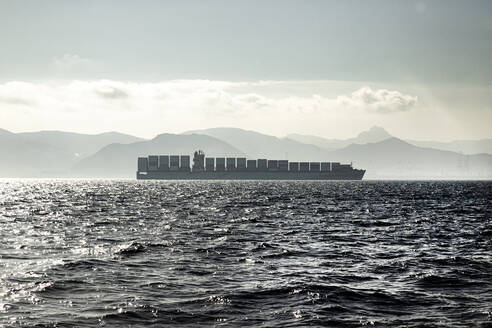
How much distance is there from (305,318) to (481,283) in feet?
30.1

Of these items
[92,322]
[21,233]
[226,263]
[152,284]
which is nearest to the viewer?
[92,322]

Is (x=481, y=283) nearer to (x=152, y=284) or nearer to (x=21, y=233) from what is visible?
(x=152, y=284)

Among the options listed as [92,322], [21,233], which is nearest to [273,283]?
[92,322]

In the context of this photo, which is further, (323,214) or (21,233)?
(323,214)

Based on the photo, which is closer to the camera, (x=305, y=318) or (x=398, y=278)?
A: (x=305, y=318)

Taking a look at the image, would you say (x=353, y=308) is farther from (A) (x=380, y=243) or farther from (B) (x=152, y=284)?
(A) (x=380, y=243)

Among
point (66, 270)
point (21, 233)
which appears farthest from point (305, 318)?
point (21, 233)

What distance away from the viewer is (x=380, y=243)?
34062 millimetres

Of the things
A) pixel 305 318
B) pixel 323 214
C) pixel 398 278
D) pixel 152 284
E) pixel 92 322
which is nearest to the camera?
pixel 92 322

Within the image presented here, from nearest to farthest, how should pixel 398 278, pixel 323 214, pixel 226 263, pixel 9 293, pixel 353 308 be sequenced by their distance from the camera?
pixel 353 308
pixel 9 293
pixel 398 278
pixel 226 263
pixel 323 214

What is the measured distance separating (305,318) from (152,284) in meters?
6.77

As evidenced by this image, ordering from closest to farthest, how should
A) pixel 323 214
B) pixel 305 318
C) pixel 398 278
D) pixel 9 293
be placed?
pixel 305 318, pixel 9 293, pixel 398 278, pixel 323 214

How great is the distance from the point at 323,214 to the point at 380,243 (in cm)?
2438

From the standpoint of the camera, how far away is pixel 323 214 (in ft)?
192
